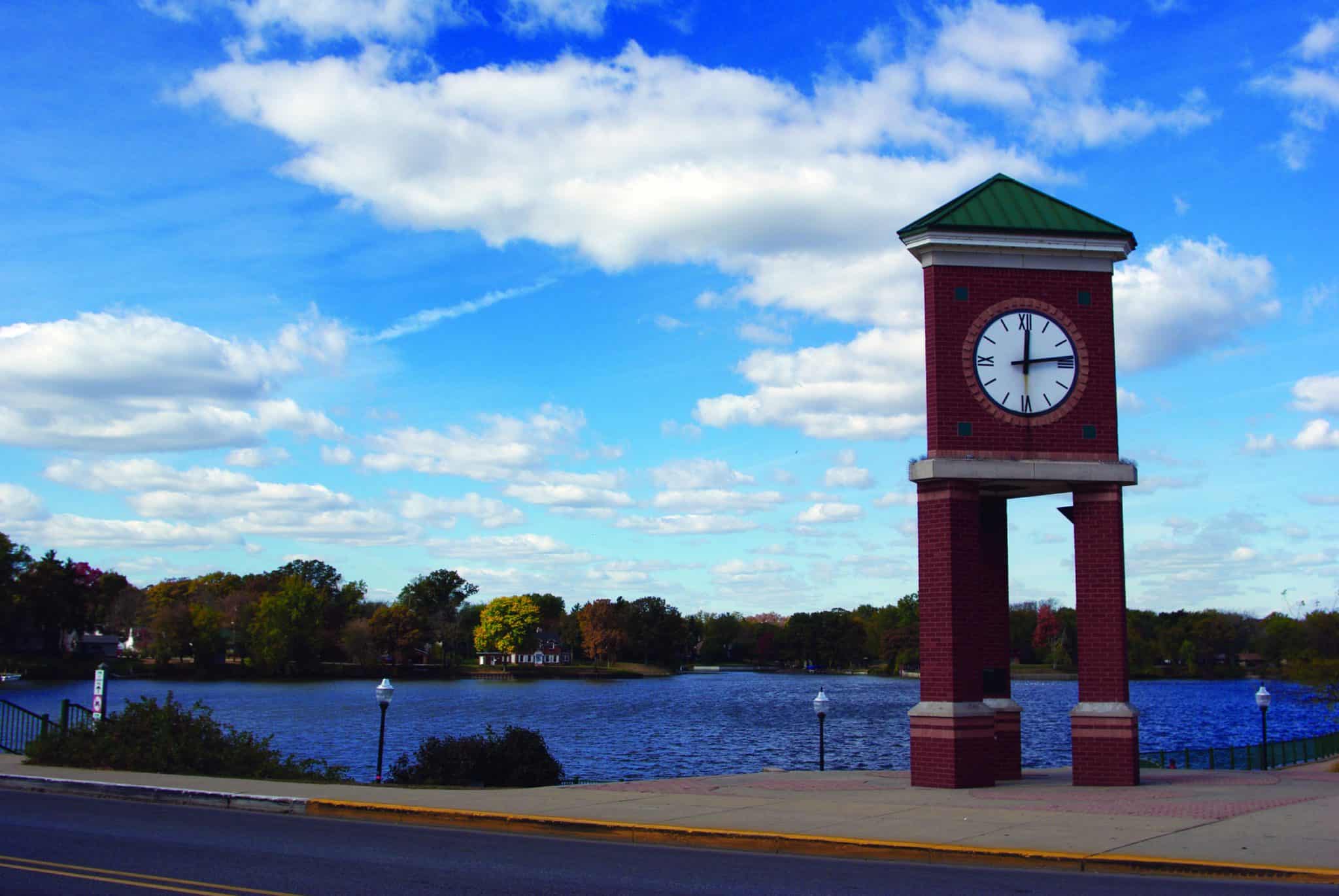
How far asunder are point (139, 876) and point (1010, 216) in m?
17.2

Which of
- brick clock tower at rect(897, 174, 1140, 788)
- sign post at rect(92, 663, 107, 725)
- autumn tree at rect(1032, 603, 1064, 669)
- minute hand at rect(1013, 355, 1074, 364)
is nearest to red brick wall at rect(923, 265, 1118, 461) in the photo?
brick clock tower at rect(897, 174, 1140, 788)

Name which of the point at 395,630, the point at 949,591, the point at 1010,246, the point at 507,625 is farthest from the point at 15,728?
the point at 507,625

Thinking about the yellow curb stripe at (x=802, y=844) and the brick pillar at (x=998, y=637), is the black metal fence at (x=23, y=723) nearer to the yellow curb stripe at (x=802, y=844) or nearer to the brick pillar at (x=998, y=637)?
the yellow curb stripe at (x=802, y=844)

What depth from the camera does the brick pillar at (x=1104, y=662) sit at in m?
19.8

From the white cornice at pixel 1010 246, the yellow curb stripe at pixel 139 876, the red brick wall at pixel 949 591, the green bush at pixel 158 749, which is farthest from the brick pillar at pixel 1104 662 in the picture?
the green bush at pixel 158 749

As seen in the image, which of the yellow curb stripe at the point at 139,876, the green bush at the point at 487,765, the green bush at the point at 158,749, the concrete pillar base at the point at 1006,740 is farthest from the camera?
the green bush at the point at 487,765

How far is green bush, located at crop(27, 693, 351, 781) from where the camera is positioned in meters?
22.9

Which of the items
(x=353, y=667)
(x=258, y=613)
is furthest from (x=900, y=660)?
(x=258, y=613)

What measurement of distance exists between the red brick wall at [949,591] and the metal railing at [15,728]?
792 inches

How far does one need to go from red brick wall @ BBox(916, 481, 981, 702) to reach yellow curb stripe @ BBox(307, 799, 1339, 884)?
19.6ft

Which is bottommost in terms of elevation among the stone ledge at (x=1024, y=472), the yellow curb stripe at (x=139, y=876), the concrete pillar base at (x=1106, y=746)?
the yellow curb stripe at (x=139, y=876)

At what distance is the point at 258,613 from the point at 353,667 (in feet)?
56.2

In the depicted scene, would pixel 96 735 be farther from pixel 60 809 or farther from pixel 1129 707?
pixel 1129 707

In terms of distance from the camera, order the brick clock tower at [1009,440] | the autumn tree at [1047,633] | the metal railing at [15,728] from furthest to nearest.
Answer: the autumn tree at [1047,633], the metal railing at [15,728], the brick clock tower at [1009,440]
